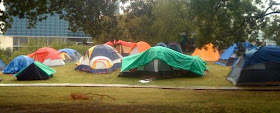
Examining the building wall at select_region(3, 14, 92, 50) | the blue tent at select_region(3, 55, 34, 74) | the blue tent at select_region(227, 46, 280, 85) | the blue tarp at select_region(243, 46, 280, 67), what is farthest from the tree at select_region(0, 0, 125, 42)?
the building wall at select_region(3, 14, 92, 50)

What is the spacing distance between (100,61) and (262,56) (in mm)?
12219

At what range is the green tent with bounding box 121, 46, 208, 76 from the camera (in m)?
18.6

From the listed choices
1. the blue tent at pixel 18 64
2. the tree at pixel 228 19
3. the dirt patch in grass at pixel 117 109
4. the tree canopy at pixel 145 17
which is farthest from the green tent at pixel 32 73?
the tree at pixel 228 19

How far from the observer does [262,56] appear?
1576cm

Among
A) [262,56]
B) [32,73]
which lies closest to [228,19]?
[262,56]

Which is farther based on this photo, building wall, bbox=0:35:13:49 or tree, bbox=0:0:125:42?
building wall, bbox=0:35:13:49

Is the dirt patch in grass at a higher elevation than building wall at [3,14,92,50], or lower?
lower

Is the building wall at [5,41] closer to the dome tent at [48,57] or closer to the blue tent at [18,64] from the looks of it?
the dome tent at [48,57]

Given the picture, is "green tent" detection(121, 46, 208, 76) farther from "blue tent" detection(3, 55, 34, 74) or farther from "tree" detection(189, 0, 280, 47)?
"blue tent" detection(3, 55, 34, 74)

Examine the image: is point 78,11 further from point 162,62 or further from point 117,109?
point 162,62

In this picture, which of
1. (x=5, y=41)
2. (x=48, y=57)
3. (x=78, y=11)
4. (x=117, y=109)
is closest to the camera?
(x=117, y=109)

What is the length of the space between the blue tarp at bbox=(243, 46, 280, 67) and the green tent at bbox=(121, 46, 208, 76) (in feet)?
12.9

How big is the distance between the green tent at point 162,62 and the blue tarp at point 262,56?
394 cm

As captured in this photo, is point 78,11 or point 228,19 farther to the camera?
point 228,19
